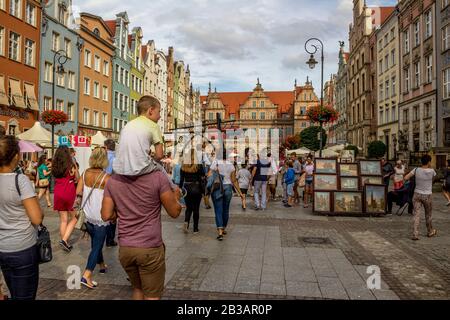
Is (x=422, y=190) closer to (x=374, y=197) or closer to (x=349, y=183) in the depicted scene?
(x=374, y=197)

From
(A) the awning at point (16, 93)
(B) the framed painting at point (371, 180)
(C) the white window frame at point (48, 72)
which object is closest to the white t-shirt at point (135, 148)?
(B) the framed painting at point (371, 180)

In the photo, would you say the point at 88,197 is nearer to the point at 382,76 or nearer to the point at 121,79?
the point at 121,79

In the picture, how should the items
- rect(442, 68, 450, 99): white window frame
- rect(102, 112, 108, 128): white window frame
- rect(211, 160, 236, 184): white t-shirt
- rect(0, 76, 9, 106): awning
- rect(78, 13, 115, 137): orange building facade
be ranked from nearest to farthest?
rect(211, 160, 236, 184): white t-shirt, rect(0, 76, 9, 106): awning, rect(442, 68, 450, 99): white window frame, rect(78, 13, 115, 137): orange building facade, rect(102, 112, 108, 128): white window frame

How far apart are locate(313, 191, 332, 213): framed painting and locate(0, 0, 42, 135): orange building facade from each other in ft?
69.8

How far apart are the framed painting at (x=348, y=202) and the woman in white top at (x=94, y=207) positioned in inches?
328

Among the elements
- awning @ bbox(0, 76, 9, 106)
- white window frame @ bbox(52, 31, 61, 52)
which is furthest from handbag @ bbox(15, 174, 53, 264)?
white window frame @ bbox(52, 31, 61, 52)

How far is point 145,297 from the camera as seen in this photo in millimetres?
3170

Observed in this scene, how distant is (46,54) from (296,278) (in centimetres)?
Result: 3038

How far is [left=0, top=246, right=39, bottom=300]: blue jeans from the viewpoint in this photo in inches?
126

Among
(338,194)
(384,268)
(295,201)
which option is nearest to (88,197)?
(384,268)

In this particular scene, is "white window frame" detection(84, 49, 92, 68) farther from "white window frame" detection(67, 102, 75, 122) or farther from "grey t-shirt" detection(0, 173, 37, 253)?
"grey t-shirt" detection(0, 173, 37, 253)

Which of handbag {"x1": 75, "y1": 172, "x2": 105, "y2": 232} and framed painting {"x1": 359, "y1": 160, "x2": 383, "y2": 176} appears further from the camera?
framed painting {"x1": 359, "y1": 160, "x2": 383, "y2": 176}

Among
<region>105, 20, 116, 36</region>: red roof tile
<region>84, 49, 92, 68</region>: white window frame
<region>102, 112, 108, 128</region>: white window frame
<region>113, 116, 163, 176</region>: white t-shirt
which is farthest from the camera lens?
<region>105, 20, 116, 36</region>: red roof tile

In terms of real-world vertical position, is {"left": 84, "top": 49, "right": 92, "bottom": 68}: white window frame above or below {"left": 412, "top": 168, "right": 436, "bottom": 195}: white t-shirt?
above
